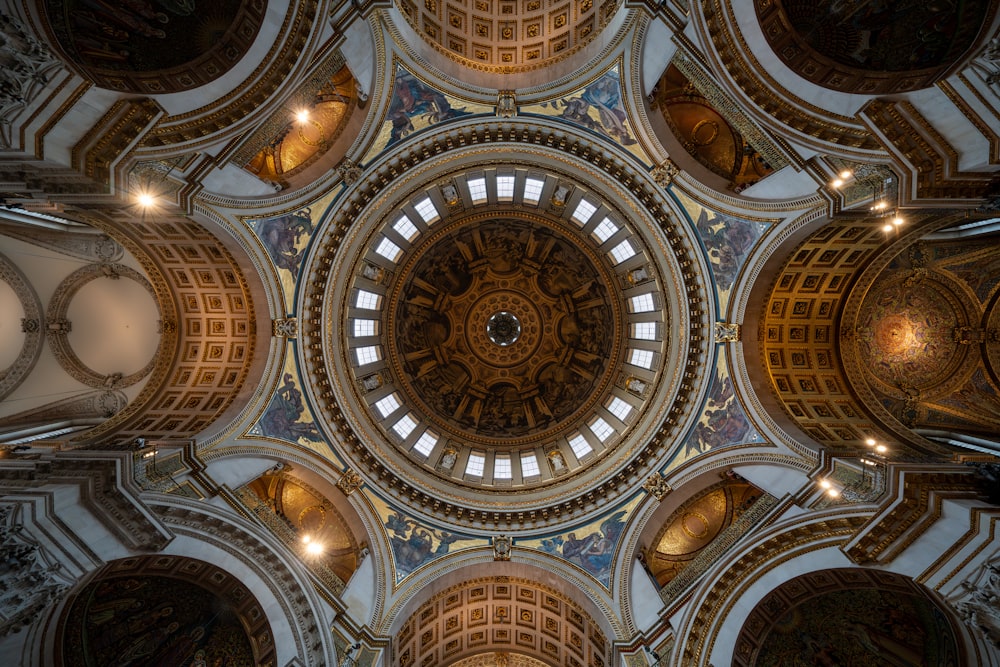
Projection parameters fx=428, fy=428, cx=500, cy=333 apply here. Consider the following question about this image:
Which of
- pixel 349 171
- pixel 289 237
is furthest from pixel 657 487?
pixel 289 237

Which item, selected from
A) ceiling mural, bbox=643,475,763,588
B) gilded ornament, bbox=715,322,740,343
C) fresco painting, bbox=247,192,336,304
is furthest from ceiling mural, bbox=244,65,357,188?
ceiling mural, bbox=643,475,763,588

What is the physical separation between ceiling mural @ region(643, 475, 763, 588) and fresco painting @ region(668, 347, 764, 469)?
69.4 inches

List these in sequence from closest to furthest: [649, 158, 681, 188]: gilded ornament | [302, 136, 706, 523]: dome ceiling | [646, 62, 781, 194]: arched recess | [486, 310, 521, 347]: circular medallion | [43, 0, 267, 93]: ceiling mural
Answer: [43, 0, 267, 93]: ceiling mural < [646, 62, 781, 194]: arched recess < [649, 158, 681, 188]: gilded ornament < [302, 136, 706, 523]: dome ceiling < [486, 310, 521, 347]: circular medallion

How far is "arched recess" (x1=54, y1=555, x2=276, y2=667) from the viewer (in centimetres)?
1277

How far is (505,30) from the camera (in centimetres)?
1680

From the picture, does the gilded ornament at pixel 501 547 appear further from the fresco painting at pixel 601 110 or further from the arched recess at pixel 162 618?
the fresco painting at pixel 601 110

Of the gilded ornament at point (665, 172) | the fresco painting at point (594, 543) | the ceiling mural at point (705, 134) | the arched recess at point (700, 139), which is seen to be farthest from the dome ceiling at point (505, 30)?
the fresco painting at point (594, 543)

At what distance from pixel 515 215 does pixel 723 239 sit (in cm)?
1045

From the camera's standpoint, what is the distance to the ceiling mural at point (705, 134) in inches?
613

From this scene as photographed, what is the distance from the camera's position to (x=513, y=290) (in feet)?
88.0

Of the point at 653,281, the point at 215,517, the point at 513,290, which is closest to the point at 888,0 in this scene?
the point at 653,281

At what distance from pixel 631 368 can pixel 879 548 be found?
40.7 ft

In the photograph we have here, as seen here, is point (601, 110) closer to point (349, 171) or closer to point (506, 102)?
point (506, 102)

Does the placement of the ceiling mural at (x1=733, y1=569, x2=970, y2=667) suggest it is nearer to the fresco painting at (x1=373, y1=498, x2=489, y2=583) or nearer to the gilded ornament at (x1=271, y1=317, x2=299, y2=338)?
the fresco painting at (x1=373, y1=498, x2=489, y2=583)
